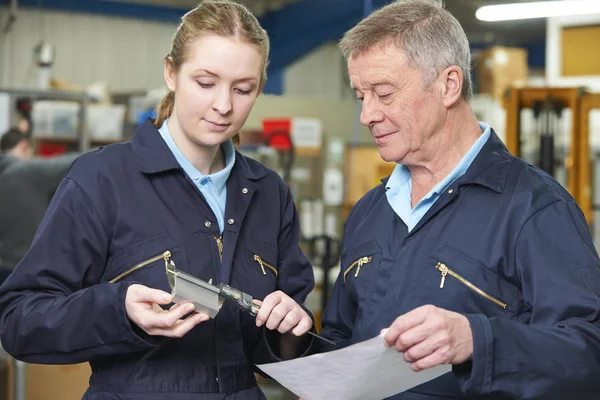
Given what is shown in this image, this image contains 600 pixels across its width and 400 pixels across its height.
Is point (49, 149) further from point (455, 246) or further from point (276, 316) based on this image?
point (455, 246)

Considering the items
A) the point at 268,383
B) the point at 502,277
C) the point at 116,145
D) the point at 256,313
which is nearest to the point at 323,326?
the point at 256,313

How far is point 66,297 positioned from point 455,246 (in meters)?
0.72

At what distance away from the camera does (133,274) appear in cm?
155

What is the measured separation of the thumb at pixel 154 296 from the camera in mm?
1321

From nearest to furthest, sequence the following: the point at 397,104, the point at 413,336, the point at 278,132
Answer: the point at 413,336
the point at 397,104
the point at 278,132

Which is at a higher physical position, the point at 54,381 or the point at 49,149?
the point at 49,149

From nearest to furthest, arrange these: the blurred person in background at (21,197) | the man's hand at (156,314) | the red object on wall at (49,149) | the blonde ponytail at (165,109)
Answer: the man's hand at (156,314) < the blonde ponytail at (165,109) < the blurred person in background at (21,197) < the red object on wall at (49,149)

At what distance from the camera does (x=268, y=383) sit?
570 cm

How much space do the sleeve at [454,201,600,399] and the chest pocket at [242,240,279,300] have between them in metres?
0.51

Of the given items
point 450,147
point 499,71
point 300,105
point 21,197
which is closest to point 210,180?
point 450,147

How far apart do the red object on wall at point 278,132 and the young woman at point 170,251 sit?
445 cm

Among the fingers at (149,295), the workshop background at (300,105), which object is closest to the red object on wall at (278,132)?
the workshop background at (300,105)

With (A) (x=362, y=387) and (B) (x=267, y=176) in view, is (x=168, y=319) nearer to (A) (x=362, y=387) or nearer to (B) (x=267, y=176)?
(A) (x=362, y=387)

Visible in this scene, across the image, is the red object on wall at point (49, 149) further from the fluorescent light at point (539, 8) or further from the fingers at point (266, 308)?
the fingers at point (266, 308)
